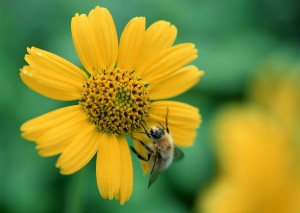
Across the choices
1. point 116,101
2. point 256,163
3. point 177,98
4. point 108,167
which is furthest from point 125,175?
point 177,98

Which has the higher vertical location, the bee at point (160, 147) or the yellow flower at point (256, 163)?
the bee at point (160, 147)

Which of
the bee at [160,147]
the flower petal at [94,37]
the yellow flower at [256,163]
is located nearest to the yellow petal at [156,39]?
the flower petal at [94,37]

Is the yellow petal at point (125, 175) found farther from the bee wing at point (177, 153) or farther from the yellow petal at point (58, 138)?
the bee wing at point (177, 153)

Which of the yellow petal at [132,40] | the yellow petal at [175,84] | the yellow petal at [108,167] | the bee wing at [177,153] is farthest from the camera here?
the bee wing at [177,153]

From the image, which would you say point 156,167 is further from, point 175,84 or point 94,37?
point 94,37

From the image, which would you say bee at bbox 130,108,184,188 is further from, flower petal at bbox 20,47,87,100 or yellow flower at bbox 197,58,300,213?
yellow flower at bbox 197,58,300,213

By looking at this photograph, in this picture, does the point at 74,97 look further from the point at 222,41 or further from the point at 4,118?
the point at 222,41
